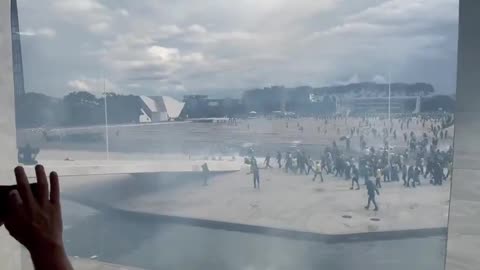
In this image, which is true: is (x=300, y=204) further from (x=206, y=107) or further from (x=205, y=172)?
(x=206, y=107)

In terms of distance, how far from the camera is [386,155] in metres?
1.79

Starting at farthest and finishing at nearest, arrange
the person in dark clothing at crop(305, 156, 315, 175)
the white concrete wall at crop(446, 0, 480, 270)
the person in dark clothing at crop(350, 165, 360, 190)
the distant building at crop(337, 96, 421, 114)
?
the person in dark clothing at crop(305, 156, 315, 175) → the person in dark clothing at crop(350, 165, 360, 190) → the distant building at crop(337, 96, 421, 114) → the white concrete wall at crop(446, 0, 480, 270)

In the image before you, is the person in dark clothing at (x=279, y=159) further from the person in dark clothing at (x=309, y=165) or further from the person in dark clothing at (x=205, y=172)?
the person in dark clothing at (x=205, y=172)

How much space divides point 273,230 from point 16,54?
1.70m

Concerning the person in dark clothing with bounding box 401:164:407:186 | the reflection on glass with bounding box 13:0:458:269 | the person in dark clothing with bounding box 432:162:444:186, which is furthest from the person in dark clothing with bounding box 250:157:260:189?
the person in dark clothing with bounding box 432:162:444:186

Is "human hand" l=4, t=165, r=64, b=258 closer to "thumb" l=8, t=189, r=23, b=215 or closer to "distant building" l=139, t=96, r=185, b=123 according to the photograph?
"thumb" l=8, t=189, r=23, b=215

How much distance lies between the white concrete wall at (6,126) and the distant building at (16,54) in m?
0.08

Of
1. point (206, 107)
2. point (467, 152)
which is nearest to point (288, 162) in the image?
point (206, 107)

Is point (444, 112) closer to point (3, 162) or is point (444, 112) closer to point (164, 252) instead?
point (164, 252)

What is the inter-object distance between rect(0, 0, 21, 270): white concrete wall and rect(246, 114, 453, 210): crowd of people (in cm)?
149

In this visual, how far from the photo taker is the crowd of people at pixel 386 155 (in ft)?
5.35

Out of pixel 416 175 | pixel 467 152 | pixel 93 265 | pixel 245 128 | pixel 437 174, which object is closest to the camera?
pixel 467 152

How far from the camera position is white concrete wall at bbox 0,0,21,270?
1986mm

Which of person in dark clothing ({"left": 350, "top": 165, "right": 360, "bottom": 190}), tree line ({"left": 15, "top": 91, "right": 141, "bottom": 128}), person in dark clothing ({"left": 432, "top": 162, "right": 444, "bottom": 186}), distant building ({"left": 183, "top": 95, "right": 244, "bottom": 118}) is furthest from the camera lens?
tree line ({"left": 15, "top": 91, "right": 141, "bottom": 128})
